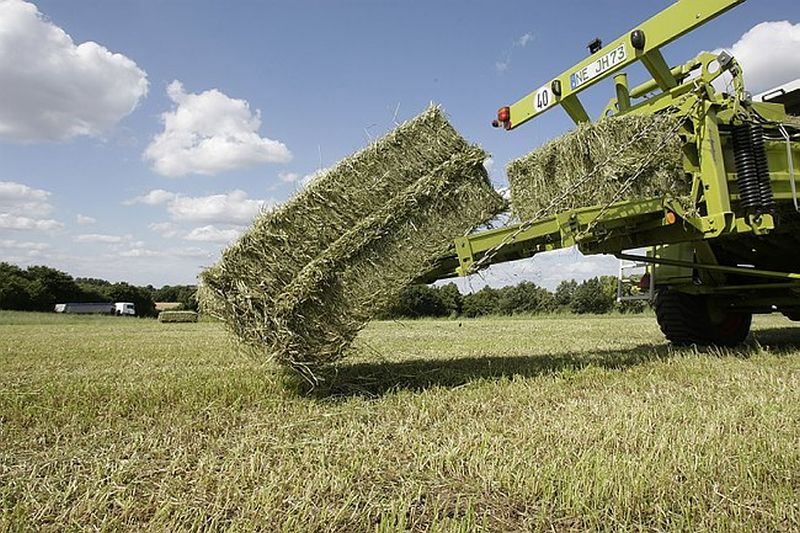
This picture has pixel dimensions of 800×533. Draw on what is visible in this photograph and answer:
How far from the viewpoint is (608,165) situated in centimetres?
520

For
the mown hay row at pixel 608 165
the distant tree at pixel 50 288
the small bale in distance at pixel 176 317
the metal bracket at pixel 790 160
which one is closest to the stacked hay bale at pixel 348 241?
the mown hay row at pixel 608 165

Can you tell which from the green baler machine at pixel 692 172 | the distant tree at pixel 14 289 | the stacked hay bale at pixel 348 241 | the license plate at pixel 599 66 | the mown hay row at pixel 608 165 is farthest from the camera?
the distant tree at pixel 14 289

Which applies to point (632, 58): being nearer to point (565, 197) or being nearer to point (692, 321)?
point (565, 197)

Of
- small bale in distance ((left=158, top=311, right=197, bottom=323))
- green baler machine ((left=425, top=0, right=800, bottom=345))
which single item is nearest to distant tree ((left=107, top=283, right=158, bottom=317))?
small bale in distance ((left=158, top=311, right=197, bottom=323))

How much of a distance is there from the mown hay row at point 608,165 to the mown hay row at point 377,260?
69 centimetres

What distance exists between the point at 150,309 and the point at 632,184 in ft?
218

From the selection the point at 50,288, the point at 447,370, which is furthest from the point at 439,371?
the point at 50,288

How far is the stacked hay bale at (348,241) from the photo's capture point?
164 inches

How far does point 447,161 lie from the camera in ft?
15.7

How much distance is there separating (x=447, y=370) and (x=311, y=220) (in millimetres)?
2173

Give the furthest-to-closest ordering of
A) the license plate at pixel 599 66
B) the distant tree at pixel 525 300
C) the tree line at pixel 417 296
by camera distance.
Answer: the distant tree at pixel 525 300
the tree line at pixel 417 296
the license plate at pixel 599 66

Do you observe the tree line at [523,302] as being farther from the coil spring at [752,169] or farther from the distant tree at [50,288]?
the distant tree at [50,288]

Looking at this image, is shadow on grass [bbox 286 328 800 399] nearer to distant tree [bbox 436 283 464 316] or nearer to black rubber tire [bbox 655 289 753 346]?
black rubber tire [bbox 655 289 753 346]

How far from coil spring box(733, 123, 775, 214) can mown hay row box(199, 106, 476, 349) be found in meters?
2.59
